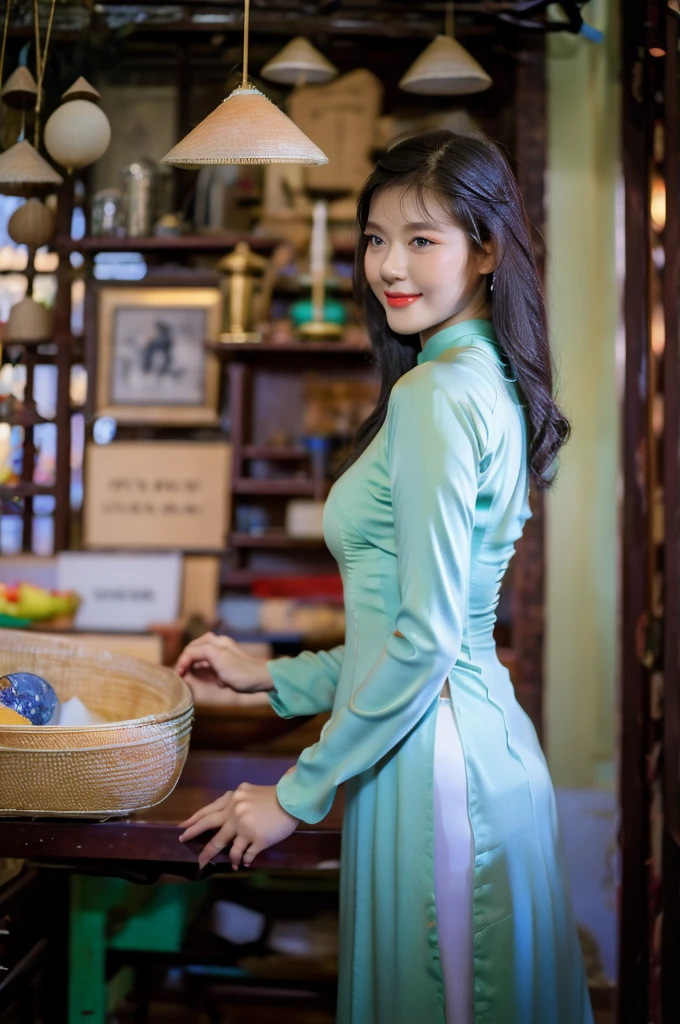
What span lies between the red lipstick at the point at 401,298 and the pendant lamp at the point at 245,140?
0.21m

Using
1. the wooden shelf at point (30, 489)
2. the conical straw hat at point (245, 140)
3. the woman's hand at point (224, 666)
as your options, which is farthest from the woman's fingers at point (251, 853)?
the wooden shelf at point (30, 489)

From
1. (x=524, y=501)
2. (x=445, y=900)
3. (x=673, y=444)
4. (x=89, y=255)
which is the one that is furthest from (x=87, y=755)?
(x=89, y=255)

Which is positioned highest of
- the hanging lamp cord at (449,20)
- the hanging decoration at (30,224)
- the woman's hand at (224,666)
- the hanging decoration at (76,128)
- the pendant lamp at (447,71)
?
the hanging lamp cord at (449,20)

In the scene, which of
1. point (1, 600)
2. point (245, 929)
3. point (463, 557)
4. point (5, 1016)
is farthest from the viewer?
point (1, 600)

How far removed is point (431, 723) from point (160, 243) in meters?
2.88

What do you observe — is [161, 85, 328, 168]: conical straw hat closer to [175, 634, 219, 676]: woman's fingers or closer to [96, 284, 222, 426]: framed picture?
[175, 634, 219, 676]: woman's fingers


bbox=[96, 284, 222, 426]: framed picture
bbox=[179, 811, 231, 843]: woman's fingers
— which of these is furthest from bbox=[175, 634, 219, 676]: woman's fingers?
bbox=[96, 284, 222, 426]: framed picture

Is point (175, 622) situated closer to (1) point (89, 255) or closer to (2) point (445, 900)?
(1) point (89, 255)

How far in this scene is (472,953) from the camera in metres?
1.30

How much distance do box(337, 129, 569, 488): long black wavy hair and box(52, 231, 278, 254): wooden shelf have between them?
8.15ft

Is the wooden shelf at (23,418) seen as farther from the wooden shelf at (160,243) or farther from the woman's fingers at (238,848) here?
the woman's fingers at (238,848)

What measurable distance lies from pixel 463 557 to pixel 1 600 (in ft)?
8.64

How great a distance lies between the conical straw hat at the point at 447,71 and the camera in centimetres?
249

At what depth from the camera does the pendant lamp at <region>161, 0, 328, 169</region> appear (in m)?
1.41
